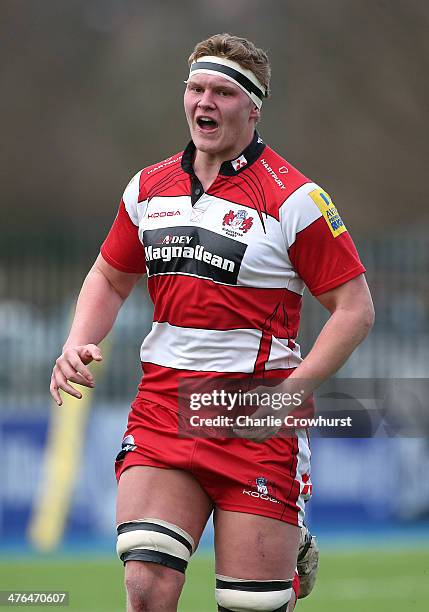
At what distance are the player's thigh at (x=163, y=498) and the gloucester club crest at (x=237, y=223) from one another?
92 centimetres

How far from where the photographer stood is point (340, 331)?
5.08m

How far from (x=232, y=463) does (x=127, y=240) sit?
103 cm

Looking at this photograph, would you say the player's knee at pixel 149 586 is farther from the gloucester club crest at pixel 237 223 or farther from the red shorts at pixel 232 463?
the gloucester club crest at pixel 237 223

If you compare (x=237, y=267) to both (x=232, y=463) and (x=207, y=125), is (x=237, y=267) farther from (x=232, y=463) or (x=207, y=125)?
(x=232, y=463)

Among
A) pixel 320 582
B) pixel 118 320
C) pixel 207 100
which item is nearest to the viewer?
pixel 207 100

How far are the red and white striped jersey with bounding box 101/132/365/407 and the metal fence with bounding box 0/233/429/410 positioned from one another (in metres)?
6.56

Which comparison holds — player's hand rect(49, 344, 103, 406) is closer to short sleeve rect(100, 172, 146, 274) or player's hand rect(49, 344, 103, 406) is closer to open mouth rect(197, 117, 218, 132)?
short sleeve rect(100, 172, 146, 274)

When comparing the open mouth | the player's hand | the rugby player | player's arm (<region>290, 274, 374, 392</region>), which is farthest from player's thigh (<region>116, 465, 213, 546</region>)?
the open mouth

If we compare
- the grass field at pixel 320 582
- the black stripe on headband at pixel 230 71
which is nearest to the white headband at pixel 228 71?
the black stripe on headband at pixel 230 71

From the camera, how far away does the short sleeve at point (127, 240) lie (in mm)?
5457

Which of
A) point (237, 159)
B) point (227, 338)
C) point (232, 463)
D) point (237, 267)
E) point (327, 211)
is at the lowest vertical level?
point (232, 463)

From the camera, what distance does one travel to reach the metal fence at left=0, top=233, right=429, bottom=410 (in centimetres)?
1202

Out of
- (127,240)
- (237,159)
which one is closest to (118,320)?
(127,240)

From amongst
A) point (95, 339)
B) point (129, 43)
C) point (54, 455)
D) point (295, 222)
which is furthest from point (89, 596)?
point (129, 43)
